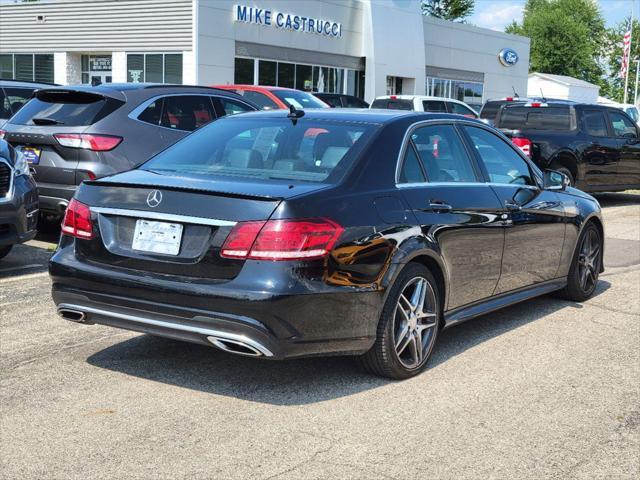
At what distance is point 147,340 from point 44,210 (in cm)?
402

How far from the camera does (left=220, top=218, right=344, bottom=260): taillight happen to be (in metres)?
4.42

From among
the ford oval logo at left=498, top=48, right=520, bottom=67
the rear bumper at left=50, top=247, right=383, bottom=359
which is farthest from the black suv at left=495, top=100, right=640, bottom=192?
the ford oval logo at left=498, top=48, right=520, bottom=67

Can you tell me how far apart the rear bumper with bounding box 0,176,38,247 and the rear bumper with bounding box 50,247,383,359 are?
300cm

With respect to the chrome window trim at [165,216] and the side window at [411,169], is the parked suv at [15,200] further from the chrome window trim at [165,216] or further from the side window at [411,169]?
the side window at [411,169]

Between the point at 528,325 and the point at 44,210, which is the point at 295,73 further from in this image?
the point at 528,325

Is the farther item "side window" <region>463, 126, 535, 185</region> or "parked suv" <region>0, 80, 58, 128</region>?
"parked suv" <region>0, 80, 58, 128</region>

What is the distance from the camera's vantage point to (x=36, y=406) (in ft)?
15.0

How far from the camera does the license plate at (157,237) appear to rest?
15.2ft

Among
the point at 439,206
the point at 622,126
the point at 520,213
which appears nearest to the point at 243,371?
the point at 439,206

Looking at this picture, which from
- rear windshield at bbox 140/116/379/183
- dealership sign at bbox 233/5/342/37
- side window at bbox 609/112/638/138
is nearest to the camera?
rear windshield at bbox 140/116/379/183

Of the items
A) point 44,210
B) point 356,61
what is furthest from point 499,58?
point 44,210

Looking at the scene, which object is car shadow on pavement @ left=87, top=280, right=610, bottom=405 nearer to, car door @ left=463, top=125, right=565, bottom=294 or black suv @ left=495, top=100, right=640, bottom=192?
car door @ left=463, top=125, right=565, bottom=294

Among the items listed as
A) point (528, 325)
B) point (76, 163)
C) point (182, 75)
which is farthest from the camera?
point (182, 75)

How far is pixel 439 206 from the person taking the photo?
5461mm
